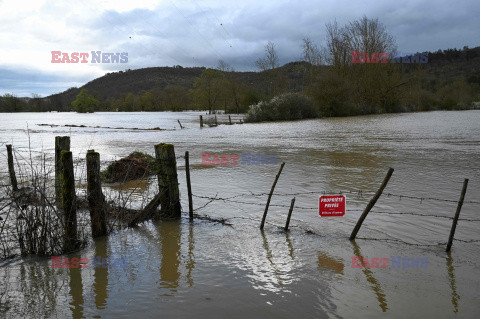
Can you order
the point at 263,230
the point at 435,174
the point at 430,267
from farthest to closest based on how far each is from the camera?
1. the point at 435,174
2. the point at 263,230
3. the point at 430,267

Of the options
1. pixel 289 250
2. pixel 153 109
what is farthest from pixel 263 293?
pixel 153 109

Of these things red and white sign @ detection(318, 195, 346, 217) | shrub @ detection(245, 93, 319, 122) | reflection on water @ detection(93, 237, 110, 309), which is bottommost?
reflection on water @ detection(93, 237, 110, 309)

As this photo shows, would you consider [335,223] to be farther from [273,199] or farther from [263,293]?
[263,293]

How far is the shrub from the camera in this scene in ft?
143

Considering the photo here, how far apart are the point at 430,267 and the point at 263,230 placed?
8.25ft

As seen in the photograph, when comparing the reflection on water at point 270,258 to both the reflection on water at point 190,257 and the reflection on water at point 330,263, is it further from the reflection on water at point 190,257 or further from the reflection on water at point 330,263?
the reflection on water at point 190,257

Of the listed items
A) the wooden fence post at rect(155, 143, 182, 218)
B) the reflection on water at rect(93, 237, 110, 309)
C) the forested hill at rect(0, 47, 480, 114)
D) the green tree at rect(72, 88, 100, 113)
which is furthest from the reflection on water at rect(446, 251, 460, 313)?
the green tree at rect(72, 88, 100, 113)

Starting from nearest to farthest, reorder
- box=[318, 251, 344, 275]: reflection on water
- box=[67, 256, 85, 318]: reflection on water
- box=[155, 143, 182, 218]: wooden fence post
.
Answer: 1. box=[67, 256, 85, 318]: reflection on water
2. box=[318, 251, 344, 275]: reflection on water
3. box=[155, 143, 182, 218]: wooden fence post

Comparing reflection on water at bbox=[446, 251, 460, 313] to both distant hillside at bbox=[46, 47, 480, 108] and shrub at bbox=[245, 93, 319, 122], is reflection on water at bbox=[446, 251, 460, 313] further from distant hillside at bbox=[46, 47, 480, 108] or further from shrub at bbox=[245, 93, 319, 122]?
distant hillside at bbox=[46, 47, 480, 108]

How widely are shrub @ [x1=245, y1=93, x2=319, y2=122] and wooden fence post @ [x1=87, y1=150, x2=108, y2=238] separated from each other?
3854 centimetres

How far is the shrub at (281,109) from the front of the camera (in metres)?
43.5

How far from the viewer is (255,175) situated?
1134 centimetres

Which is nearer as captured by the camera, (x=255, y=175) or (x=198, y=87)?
(x=255, y=175)

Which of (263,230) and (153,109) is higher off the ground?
(153,109)
